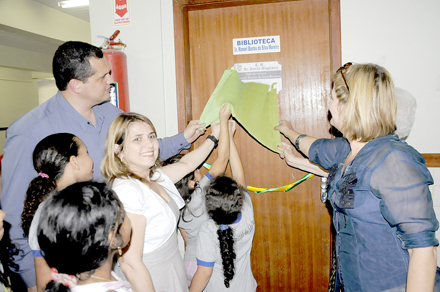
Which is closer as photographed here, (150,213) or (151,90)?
(150,213)

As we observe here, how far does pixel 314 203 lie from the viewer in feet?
8.54

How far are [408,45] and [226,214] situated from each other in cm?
187

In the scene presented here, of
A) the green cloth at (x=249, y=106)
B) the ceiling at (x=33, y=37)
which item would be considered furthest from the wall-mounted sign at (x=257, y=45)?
the ceiling at (x=33, y=37)

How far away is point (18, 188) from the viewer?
1.77m

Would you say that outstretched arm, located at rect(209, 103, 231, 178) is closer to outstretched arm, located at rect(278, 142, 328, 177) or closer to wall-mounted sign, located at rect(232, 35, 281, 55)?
outstretched arm, located at rect(278, 142, 328, 177)

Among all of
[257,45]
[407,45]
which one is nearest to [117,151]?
[257,45]

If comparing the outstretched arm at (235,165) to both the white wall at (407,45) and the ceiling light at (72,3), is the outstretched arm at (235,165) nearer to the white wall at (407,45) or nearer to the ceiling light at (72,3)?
the white wall at (407,45)

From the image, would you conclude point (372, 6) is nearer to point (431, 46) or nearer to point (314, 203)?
point (431, 46)

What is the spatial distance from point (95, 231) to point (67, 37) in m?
7.36

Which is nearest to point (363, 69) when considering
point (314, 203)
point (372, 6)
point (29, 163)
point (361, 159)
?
point (361, 159)

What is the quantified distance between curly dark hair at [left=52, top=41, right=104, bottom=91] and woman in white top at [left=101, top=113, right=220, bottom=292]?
0.49 m

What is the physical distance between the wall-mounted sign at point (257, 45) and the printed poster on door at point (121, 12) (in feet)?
3.14

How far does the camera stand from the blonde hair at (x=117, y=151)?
164cm

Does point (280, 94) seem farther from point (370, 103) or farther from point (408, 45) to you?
point (370, 103)
